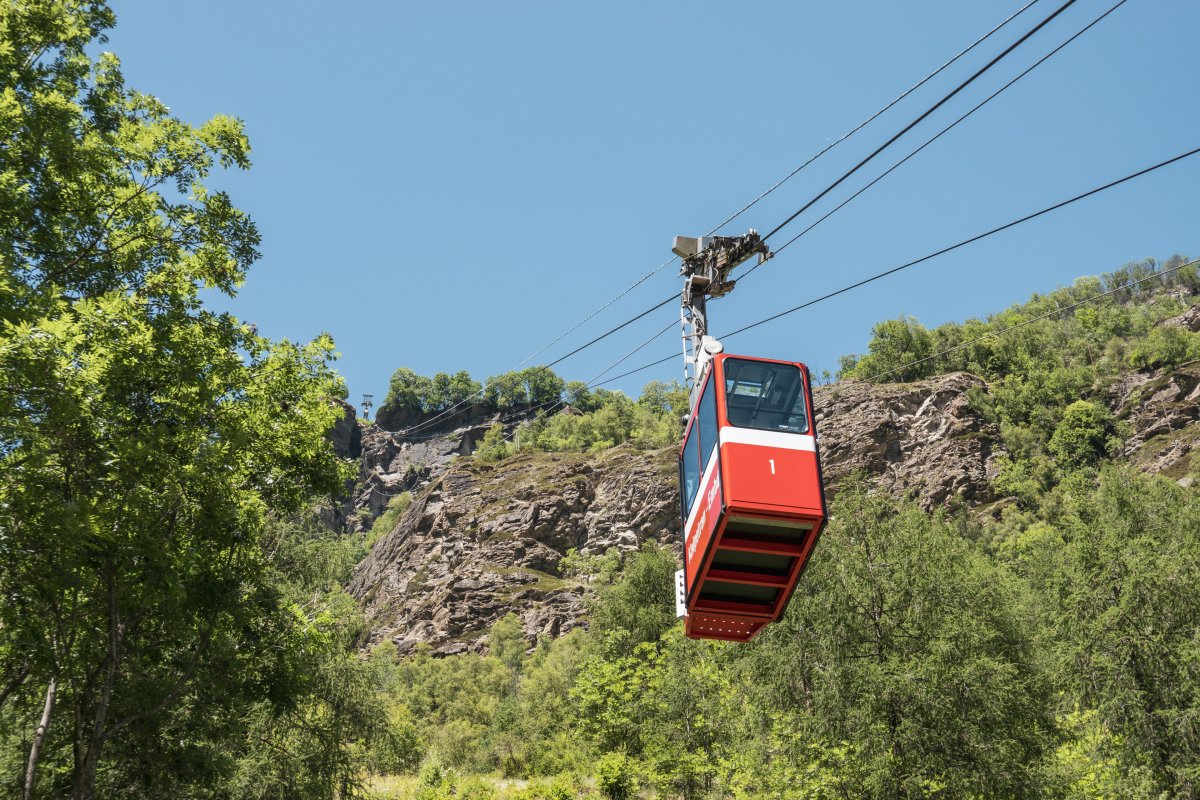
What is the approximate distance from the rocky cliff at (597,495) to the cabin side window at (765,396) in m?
76.0

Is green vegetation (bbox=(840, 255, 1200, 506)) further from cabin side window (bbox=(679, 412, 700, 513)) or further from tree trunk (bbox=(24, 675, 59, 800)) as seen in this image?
tree trunk (bbox=(24, 675, 59, 800))

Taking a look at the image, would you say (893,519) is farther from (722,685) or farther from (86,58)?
(86,58)

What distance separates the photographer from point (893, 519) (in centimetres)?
2577

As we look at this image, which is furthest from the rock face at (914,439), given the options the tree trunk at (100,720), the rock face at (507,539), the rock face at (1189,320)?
the tree trunk at (100,720)

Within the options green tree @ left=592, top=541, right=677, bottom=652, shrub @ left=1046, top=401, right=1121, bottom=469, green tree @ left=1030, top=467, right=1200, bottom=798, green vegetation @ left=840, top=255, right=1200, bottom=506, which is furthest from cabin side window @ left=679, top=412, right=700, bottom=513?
shrub @ left=1046, top=401, right=1121, bottom=469

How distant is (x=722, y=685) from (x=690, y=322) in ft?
63.5

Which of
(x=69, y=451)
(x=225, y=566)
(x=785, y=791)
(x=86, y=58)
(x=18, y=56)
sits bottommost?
(x=785, y=791)

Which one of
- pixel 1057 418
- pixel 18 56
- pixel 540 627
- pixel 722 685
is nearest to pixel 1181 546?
pixel 722 685

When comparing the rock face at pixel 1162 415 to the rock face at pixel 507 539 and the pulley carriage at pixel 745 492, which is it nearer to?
the rock face at pixel 507 539

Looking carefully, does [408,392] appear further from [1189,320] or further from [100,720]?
[100,720]

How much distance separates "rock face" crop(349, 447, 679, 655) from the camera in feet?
297

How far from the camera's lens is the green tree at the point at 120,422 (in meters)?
10.9

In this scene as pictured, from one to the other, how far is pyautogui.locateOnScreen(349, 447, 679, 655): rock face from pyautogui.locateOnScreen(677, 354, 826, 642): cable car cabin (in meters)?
71.2

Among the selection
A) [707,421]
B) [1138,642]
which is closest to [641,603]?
[1138,642]
